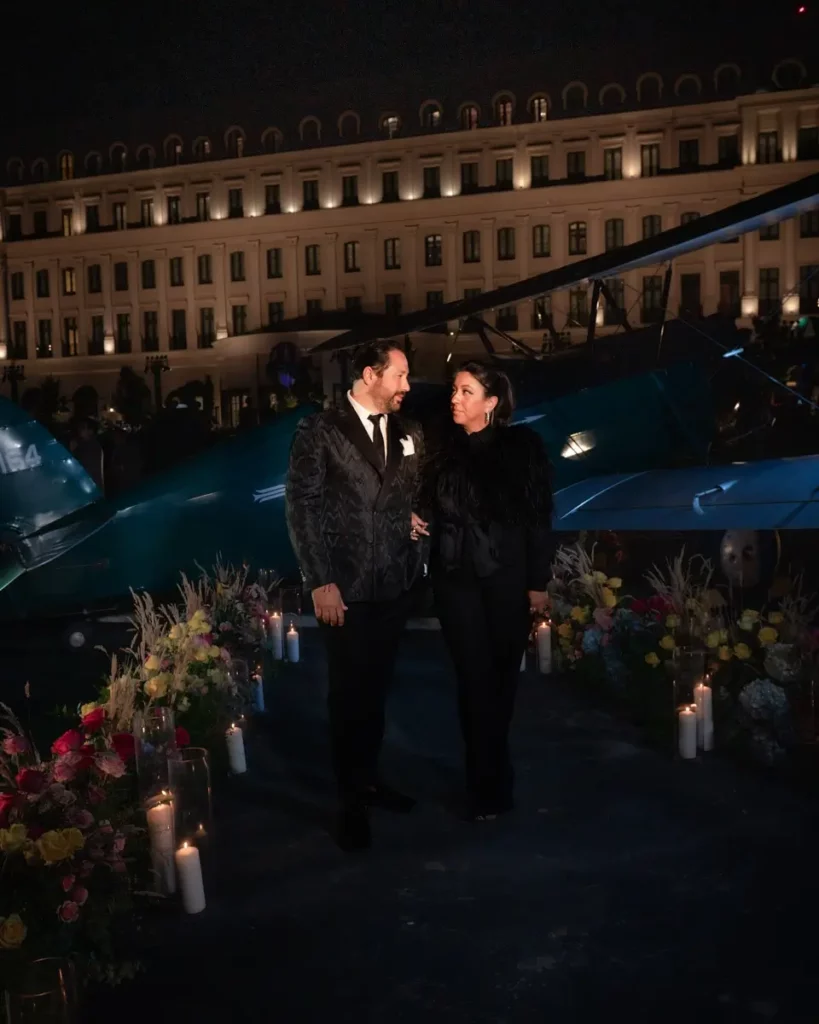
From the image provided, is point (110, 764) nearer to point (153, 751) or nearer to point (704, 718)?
point (153, 751)

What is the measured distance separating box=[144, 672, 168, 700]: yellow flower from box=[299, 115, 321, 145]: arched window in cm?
7554

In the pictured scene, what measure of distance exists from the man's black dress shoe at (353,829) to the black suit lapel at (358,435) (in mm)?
1285

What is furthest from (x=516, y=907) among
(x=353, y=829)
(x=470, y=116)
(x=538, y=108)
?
(x=470, y=116)

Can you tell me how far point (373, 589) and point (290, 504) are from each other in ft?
1.52

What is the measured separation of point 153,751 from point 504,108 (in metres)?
73.0

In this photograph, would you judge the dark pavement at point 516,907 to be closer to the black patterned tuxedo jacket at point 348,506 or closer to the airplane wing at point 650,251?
the black patterned tuxedo jacket at point 348,506

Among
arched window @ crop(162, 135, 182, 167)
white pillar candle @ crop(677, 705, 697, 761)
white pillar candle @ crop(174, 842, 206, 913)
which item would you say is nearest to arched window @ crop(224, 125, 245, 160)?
arched window @ crop(162, 135, 182, 167)

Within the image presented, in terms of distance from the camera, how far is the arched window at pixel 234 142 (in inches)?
3068

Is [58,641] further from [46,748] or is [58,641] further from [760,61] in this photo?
[760,61]

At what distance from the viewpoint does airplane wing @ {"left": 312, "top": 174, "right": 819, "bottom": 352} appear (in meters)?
8.06

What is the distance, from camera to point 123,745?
13.9ft

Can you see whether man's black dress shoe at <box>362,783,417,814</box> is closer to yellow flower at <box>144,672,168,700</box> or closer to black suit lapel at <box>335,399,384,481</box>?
yellow flower at <box>144,672,168,700</box>

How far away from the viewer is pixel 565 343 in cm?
1317

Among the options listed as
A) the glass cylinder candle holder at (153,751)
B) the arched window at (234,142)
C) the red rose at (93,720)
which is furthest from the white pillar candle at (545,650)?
the arched window at (234,142)
